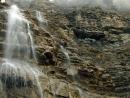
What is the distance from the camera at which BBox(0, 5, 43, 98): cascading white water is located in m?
34.3

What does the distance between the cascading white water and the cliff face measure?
0.58 m

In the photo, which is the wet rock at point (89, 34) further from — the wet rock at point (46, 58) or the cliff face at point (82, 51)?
the wet rock at point (46, 58)

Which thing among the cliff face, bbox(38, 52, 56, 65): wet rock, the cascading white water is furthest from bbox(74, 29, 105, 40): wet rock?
bbox(38, 52, 56, 65): wet rock

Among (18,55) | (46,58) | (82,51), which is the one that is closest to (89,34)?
(82,51)

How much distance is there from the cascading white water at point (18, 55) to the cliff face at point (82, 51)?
0.58 metres

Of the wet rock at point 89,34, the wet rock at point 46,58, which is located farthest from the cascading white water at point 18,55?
the wet rock at point 89,34

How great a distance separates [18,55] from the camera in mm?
37188

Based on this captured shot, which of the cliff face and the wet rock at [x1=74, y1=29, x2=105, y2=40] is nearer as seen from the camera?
the cliff face

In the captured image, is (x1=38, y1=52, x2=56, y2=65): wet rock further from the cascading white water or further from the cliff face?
the cascading white water

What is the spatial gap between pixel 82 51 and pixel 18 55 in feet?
28.7

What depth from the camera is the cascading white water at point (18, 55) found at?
34.3 metres

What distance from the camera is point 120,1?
62.8 metres

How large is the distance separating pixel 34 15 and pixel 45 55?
425 inches

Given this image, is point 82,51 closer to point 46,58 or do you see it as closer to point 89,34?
point 89,34
